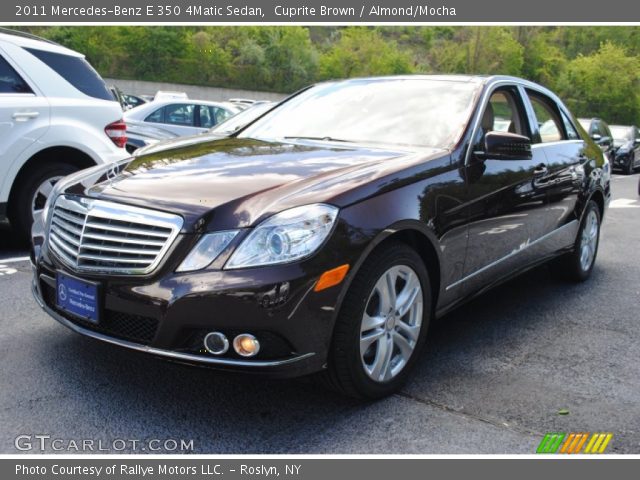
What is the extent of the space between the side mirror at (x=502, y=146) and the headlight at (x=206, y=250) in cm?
163

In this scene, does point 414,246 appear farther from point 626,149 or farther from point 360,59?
point 360,59

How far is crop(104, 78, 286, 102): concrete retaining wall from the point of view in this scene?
2415 inches

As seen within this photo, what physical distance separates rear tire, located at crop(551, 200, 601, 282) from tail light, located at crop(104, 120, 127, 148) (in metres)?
3.90

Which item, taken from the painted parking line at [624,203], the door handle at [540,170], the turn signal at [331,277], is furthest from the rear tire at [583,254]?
the painted parking line at [624,203]

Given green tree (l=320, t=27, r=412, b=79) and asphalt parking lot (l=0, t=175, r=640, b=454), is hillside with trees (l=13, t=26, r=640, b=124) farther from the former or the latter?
asphalt parking lot (l=0, t=175, r=640, b=454)

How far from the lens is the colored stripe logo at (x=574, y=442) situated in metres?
2.75

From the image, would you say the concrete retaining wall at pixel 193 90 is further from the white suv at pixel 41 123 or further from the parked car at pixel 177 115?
the white suv at pixel 41 123

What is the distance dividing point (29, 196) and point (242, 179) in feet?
10.8

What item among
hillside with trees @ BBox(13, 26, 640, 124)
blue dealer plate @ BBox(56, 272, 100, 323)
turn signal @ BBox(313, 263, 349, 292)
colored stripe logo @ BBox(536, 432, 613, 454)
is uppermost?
hillside with trees @ BBox(13, 26, 640, 124)

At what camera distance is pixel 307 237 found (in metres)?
2.65

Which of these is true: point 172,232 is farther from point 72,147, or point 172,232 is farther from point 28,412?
point 72,147

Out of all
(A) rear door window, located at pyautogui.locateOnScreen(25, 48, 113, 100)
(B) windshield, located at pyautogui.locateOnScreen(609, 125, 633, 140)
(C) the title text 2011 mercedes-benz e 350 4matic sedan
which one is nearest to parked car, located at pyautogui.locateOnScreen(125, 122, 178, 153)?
(A) rear door window, located at pyautogui.locateOnScreen(25, 48, 113, 100)

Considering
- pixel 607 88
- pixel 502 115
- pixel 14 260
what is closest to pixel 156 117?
pixel 14 260

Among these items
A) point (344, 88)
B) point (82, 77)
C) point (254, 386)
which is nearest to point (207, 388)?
point (254, 386)
